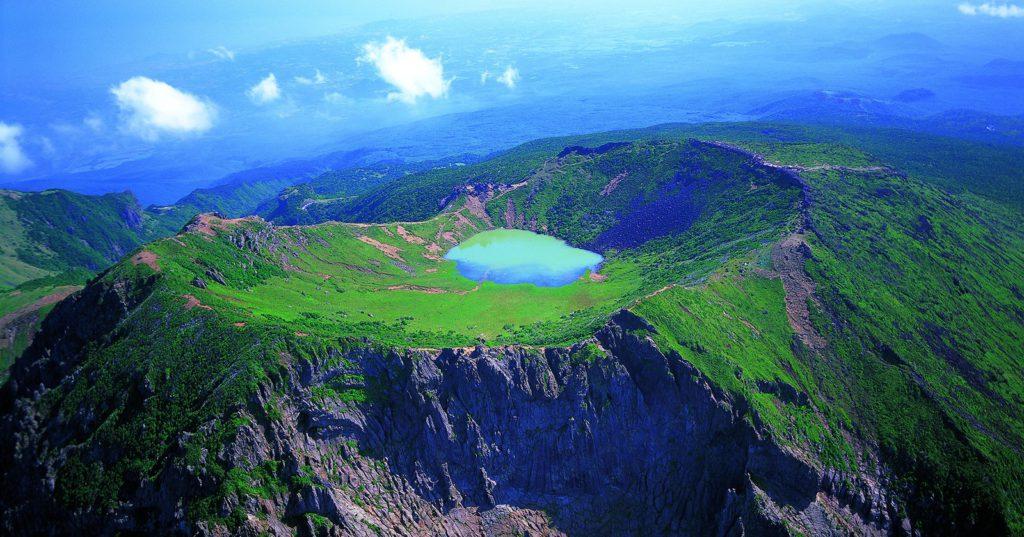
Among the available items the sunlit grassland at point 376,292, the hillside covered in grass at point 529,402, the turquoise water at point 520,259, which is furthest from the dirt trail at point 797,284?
the turquoise water at point 520,259

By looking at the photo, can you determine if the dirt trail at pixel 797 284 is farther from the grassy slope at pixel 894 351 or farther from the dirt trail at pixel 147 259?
the dirt trail at pixel 147 259

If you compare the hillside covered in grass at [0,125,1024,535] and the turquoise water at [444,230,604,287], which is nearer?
the hillside covered in grass at [0,125,1024,535]

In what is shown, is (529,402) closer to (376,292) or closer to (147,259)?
(376,292)

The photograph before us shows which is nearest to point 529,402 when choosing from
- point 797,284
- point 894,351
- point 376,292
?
point 376,292

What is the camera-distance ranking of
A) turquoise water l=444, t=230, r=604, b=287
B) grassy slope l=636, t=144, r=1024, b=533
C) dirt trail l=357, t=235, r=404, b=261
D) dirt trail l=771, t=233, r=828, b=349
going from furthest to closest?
dirt trail l=357, t=235, r=404, b=261 < turquoise water l=444, t=230, r=604, b=287 < dirt trail l=771, t=233, r=828, b=349 < grassy slope l=636, t=144, r=1024, b=533

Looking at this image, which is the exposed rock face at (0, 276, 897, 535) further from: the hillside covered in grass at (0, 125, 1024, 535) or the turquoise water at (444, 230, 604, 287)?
the turquoise water at (444, 230, 604, 287)

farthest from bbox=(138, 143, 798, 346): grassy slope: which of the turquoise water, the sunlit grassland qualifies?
the turquoise water
